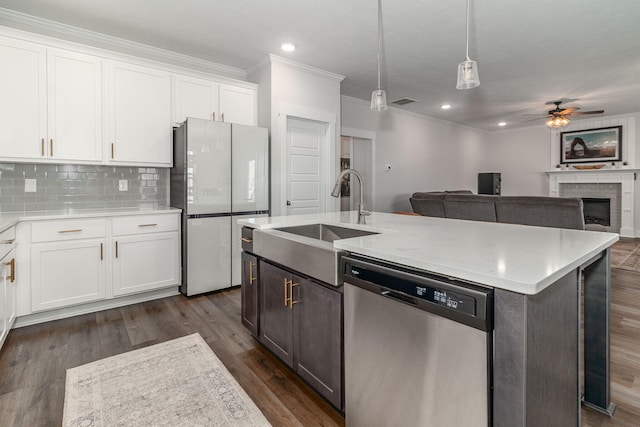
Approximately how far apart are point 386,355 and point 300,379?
885mm

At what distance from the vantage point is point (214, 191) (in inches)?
134

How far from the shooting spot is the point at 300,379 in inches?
75.5

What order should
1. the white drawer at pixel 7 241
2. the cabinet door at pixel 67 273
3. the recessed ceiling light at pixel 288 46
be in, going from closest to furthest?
the white drawer at pixel 7 241
the cabinet door at pixel 67 273
the recessed ceiling light at pixel 288 46

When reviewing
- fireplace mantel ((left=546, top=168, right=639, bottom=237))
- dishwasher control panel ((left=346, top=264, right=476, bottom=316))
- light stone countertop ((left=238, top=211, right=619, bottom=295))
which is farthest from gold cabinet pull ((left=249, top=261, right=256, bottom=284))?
fireplace mantel ((left=546, top=168, right=639, bottom=237))

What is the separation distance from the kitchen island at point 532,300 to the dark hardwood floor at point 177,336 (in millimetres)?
591

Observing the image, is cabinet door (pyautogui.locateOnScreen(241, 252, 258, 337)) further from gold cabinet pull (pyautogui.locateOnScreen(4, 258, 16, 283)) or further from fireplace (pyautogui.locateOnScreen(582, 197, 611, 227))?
fireplace (pyautogui.locateOnScreen(582, 197, 611, 227))

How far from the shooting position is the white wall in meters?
5.97

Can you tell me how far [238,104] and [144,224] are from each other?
1784 millimetres

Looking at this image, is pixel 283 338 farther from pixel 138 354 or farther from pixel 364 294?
pixel 138 354

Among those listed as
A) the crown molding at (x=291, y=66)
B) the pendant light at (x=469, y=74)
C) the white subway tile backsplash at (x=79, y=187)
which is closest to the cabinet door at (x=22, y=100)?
the white subway tile backsplash at (x=79, y=187)

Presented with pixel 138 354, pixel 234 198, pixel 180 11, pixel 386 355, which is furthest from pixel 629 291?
pixel 180 11

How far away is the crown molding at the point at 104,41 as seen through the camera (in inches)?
115

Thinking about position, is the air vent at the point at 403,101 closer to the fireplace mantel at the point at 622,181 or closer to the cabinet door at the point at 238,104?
the cabinet door at the point at 238,104

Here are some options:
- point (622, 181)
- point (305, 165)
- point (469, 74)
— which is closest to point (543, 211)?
point (469, 74)
